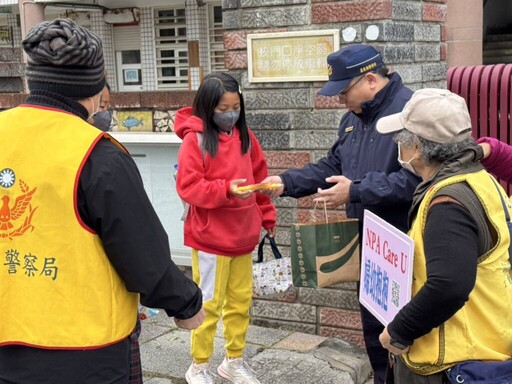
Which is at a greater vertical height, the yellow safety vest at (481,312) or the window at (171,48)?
the window at (171,48)

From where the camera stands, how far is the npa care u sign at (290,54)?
183 inches

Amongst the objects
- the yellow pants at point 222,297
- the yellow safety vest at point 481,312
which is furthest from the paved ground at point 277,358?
the yellow safety vest at point 481,312

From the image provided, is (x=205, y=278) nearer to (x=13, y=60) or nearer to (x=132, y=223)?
(x=132, y=223)

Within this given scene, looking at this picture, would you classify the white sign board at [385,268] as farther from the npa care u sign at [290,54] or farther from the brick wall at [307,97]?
the npa care u sign at [290,54]

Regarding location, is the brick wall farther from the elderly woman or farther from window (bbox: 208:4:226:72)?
window (bbox: 208:4:226:72)

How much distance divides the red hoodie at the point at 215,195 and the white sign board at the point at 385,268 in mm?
1160

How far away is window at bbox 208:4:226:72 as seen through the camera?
14000mm

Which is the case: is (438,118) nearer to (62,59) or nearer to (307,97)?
(62,59)

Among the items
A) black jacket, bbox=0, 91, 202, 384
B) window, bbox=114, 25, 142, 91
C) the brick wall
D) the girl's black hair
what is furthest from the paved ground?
window, bbox=114, 25, 142, 91

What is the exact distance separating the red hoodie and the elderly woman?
156 cm

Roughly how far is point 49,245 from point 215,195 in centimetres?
162

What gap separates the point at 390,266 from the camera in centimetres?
260

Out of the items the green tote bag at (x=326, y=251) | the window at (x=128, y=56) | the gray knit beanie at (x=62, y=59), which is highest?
the window at (x=128, y=56)

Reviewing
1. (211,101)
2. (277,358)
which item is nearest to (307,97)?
(211,101)
